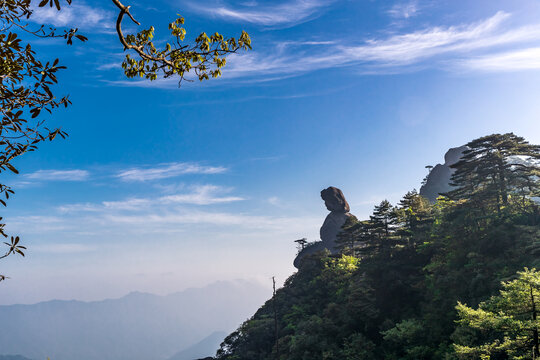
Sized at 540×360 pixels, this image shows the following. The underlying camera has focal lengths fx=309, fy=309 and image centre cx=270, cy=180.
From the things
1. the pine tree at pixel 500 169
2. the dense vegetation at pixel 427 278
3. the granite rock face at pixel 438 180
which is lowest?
the dense vegetation at pixel 427 278

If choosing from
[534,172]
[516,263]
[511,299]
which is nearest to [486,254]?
[516,263]

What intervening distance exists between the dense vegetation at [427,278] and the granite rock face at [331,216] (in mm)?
40042

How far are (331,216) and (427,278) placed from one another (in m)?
57.9

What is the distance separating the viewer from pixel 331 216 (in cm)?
8462

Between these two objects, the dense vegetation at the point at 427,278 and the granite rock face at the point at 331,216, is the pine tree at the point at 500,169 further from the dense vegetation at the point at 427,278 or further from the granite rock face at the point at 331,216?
the granite rock face at the point at 331,216

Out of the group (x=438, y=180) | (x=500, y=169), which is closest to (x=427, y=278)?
(x=500, y=169)

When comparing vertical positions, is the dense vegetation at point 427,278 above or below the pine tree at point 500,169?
below

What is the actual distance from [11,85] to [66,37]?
811 millimetres

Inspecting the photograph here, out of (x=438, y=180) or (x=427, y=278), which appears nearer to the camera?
(x=427, y=278)

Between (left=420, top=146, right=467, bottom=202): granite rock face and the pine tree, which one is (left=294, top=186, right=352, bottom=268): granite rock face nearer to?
(left=420, top=146, right=467, bottom=202): granite rock face

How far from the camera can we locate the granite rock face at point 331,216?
267 ft

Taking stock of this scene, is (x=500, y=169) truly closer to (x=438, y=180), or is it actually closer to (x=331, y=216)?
(x=331, y=216)

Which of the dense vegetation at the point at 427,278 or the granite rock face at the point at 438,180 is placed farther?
the granite rock face at the point at 438,180

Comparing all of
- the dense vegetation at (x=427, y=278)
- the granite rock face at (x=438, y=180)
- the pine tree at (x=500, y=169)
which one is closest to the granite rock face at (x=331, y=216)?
the granite rock face at (x=438, y=180)
